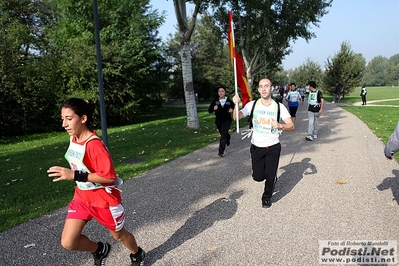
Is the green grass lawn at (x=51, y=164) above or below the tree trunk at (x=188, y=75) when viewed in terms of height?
below

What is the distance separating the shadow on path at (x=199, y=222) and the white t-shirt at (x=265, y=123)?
41.7 inches

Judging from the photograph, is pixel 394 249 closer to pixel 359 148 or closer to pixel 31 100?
pixel 359 148

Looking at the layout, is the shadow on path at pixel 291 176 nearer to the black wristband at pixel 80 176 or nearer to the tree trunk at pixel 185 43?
the black wristband at pixel 80 176

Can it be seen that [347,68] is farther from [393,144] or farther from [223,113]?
[393,144]

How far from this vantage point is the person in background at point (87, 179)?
2.80 meters

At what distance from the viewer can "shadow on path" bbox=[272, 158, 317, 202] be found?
218 inches

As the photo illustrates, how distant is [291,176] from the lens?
6.45 metres

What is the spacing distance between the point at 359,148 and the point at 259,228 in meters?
6.06

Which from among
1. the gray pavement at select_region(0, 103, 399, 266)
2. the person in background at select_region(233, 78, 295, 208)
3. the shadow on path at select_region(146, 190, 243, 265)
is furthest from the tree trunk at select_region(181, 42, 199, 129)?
the person in background at select_region(233, 78, 295, 208)

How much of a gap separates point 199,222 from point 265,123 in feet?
5.84

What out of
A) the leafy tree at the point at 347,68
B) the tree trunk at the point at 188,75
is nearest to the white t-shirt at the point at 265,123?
the tree trunk at the point at 188,75

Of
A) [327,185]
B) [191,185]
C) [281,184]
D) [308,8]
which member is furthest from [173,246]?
[308,8]

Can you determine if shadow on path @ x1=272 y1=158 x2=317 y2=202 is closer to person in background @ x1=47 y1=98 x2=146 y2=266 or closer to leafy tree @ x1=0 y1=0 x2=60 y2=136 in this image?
person in background @ x1=47 y1=98 x2=146 y2=266

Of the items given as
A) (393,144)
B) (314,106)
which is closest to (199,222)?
(393,144)
